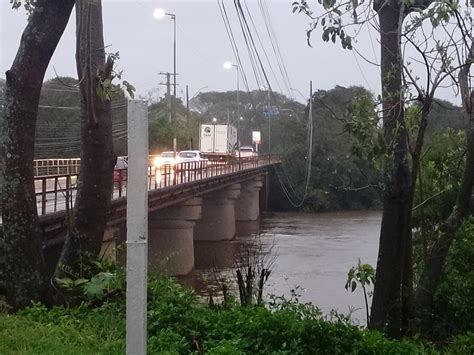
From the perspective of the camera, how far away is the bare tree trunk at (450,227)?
9.45 metres

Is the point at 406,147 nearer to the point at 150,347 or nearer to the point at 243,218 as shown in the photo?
the point at 150,347

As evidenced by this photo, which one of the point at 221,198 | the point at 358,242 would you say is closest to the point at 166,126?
the point at 221,198

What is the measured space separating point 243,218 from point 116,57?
195ft

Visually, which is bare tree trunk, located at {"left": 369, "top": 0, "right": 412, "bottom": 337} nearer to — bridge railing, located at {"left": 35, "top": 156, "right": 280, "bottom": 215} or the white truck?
bridge railing, located at {"left": 35, "top": 156, "right": 280, "bottom": 215}

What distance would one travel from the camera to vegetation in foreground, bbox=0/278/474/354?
19.6ft

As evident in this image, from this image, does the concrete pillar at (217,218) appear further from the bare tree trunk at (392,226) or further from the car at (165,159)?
the bare tree trunk at (392,226)

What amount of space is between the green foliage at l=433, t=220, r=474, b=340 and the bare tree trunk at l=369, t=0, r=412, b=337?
2.46 meters

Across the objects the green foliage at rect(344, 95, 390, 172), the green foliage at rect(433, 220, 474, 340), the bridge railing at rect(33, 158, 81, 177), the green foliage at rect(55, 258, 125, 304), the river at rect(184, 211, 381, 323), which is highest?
the green foliage at rect(344, 95, 390, 172)

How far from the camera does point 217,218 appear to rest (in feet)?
179

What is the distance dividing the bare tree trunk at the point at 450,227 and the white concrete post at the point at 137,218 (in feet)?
21.5

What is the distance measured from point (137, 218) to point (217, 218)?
5129 centimetres

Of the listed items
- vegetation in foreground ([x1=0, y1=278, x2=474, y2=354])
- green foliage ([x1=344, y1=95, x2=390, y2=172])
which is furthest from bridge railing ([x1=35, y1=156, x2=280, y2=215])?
green foliage ([x1=344, y1=95, x2=390, y2=172])

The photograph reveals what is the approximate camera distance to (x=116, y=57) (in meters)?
8.04

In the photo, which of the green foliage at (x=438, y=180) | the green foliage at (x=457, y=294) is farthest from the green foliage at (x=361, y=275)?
the green foliage at (x=438, y=180)
